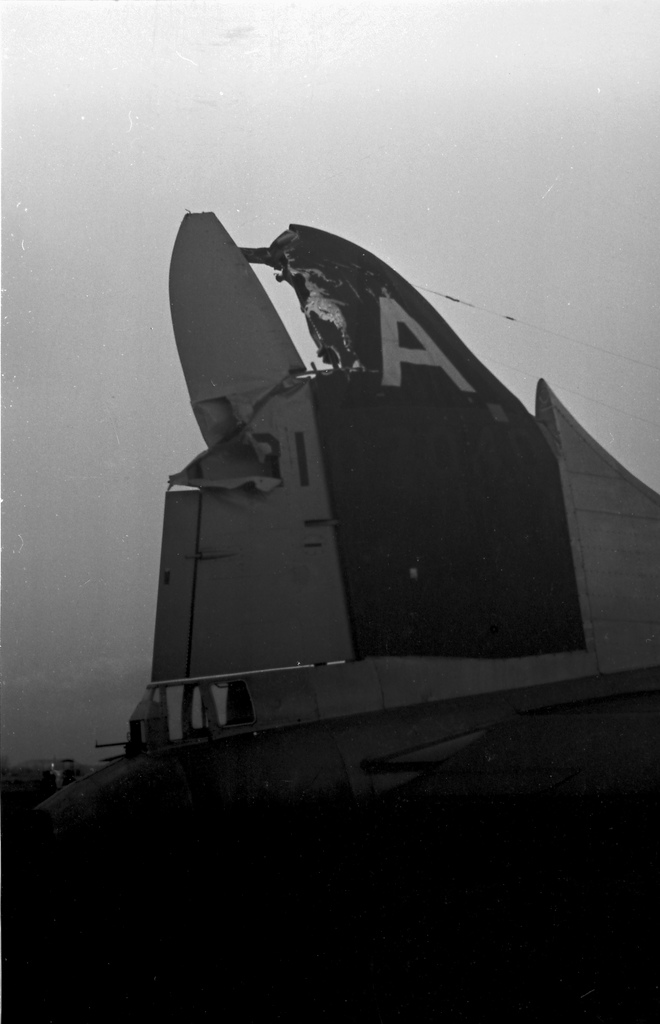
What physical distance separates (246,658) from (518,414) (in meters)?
1.91

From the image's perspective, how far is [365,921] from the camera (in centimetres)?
357

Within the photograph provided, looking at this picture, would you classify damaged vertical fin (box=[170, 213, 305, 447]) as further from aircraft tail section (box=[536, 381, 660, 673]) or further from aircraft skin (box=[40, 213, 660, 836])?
aircraft tail section (box=[536, 381, 660, 673])

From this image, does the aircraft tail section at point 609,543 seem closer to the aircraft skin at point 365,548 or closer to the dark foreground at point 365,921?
the aircraft skin at point 365,548

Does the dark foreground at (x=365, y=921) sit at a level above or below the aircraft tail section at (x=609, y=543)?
below

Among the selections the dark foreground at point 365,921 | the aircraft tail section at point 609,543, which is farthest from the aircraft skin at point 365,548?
the dark foreground at point 365,921

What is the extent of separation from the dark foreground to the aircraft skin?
1.19 ft

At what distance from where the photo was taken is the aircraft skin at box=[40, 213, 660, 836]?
4055 mm

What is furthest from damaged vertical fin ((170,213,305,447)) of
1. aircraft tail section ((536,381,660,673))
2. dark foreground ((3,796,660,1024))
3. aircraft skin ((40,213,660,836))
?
dark foreground ((3,796,660,1024))

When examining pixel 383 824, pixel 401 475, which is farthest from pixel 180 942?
pixel 401 475

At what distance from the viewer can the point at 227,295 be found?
4609 millimetres

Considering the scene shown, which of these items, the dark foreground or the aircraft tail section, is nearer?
the dark foreground

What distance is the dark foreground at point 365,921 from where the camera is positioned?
10.2ft

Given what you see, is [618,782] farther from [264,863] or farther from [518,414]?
[518,414]

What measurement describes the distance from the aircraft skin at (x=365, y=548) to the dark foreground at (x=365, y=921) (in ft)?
1.19
